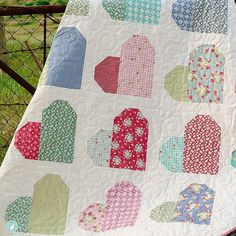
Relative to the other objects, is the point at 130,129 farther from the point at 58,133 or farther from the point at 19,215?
the point at 19,215

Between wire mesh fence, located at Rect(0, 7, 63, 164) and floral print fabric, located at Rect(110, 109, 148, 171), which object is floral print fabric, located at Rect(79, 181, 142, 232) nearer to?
floral print fabric, located at Rect(110, 109, 148, 171)

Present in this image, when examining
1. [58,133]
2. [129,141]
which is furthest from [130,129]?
[58,133]

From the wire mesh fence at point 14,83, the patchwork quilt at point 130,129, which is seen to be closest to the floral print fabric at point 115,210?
the patchwork quilt at point 130,129

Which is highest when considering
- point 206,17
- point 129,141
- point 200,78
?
point 206,17

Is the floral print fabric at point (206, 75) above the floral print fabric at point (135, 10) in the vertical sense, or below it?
below

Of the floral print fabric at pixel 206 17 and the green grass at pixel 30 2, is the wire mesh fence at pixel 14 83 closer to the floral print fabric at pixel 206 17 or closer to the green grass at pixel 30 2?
the green grass at pixel 30 2

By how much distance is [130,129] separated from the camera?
162 cm

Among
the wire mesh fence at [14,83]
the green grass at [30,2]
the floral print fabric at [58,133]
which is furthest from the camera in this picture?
the green grass at [30,2]

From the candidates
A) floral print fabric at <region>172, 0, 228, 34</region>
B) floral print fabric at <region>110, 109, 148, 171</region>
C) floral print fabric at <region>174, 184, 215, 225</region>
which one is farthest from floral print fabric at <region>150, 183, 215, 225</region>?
floral print fabric at <region>172, 0, 228, 34</region>

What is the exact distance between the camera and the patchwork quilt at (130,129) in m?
1.58

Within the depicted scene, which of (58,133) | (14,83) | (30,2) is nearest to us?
(58,133)

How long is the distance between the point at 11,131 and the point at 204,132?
1310 mm

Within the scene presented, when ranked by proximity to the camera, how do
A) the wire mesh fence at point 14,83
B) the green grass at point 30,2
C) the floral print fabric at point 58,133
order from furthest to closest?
the green grass at point 30,2
the wire mesh fence at point 14,83
the floral print fabric at point 58,133

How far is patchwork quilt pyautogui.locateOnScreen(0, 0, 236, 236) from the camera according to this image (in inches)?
62.0
